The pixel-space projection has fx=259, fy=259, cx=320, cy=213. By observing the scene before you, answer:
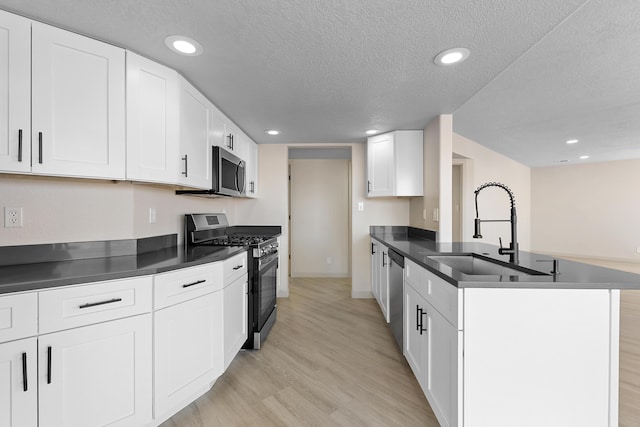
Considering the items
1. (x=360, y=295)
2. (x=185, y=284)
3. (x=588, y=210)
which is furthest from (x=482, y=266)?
(x=588, y=210)

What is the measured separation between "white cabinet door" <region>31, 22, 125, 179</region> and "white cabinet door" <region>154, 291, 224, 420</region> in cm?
90

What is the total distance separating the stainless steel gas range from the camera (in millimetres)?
2295

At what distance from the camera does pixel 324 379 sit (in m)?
1.88

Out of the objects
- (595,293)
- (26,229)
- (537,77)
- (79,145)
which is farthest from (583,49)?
(26,229)

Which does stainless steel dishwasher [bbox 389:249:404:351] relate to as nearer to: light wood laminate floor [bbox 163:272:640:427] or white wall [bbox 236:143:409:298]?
light wood laminate floor [bbox 163:272:640:427]

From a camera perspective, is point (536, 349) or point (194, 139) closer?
point (536, 349)

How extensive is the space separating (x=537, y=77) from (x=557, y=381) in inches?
91.8

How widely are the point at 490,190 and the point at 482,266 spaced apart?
12.3 feet

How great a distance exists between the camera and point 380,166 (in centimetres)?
326

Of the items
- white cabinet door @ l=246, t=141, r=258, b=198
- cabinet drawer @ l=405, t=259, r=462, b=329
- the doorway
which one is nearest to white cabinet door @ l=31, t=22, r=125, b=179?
white cabinet door @ l=246, t=141, r=258, b=198

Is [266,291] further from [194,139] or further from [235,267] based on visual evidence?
[194,139]

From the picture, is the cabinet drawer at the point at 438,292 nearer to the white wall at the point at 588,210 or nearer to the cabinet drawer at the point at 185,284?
the cabinet drawer at the point at 185,284

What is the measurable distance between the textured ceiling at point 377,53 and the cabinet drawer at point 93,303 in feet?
4.36

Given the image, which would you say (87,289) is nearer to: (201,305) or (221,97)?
(201,305)
